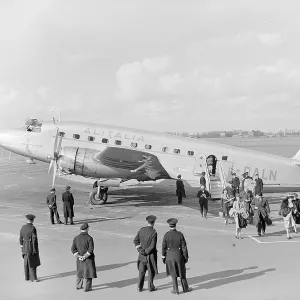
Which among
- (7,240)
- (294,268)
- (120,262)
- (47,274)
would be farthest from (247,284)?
(7,240)

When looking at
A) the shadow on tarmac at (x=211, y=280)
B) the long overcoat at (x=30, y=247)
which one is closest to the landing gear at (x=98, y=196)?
the long overcoat at (x=30, y=247)

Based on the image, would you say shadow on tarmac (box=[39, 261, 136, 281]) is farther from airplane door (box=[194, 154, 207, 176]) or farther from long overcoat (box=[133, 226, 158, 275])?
airplane door (box=[194, 154, 207, 176])

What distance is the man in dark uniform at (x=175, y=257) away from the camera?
7.77 metres

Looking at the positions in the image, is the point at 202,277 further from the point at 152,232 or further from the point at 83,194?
the point at 83,194

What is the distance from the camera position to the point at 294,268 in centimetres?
930

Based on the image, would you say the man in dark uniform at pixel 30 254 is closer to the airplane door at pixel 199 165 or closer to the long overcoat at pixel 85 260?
the long overcoat at pixel 85 260

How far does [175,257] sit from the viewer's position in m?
7.80

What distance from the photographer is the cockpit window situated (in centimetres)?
2089

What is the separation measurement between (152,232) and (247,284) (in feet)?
8.10

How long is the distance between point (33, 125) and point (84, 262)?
14.7 m

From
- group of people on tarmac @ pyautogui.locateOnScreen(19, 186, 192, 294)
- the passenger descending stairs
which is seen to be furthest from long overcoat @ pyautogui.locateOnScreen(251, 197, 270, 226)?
group of people on tarmac @ pyautogui.locateOnScreen(19, 186, 192, 294)

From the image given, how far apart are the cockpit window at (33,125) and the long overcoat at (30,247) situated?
1296 cm

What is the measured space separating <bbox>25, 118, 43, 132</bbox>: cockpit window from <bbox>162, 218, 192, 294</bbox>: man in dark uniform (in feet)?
48.8

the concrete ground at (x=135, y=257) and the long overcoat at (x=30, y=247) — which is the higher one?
the long overcoat at (x=30, y=247)
